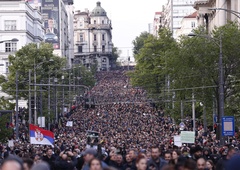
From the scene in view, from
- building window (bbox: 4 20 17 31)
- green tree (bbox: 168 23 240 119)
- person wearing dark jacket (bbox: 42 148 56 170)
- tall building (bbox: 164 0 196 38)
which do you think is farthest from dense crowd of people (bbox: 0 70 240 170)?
tall building (bbox: 164 0 196 38)

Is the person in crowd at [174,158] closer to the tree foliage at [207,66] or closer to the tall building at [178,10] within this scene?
the tree foliage at [207,66]

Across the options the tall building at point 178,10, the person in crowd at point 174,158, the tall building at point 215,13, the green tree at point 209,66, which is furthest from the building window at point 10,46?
the person in crowd at point 174,158

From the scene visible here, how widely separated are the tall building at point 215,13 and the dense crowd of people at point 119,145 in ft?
34.6

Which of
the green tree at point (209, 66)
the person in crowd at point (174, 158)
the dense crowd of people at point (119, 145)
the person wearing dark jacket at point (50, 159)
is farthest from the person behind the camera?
the green tree at point (209, 66)

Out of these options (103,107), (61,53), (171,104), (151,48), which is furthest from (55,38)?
(171,104)

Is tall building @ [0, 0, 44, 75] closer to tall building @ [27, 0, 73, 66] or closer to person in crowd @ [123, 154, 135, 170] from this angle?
tall building @ [27, 0, 73, 66]

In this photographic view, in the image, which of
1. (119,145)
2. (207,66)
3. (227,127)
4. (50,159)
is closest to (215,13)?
(207,66)

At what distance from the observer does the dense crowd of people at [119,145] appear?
16.8 m

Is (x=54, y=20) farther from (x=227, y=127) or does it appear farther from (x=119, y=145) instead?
(x=227, y=127)

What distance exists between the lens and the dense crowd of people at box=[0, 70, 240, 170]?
1680 cm

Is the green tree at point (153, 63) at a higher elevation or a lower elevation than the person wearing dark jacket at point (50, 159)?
higher

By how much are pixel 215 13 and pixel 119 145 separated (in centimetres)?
5986

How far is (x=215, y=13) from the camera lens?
10106 centimetres

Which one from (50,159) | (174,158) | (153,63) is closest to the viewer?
(174,158)
